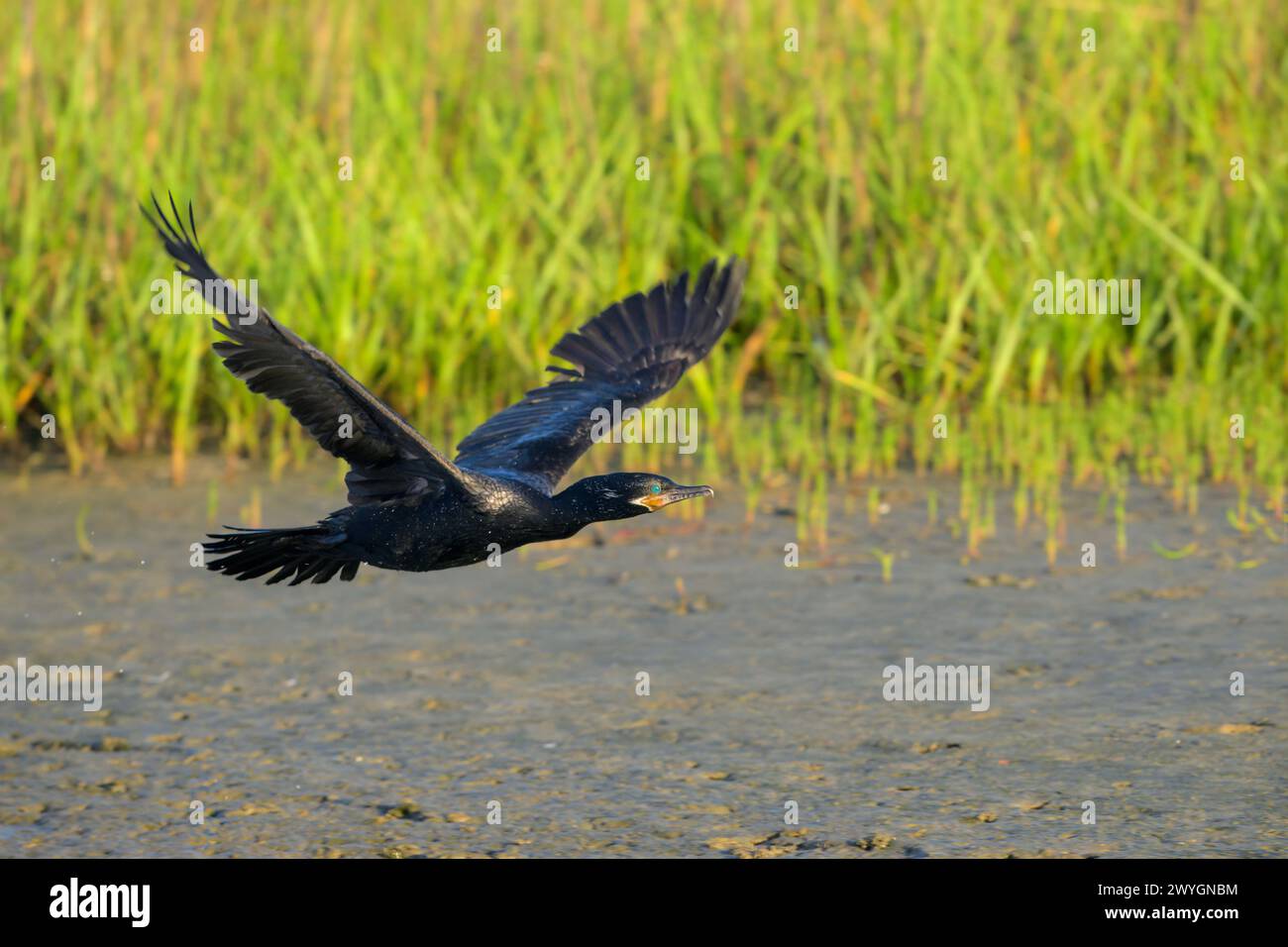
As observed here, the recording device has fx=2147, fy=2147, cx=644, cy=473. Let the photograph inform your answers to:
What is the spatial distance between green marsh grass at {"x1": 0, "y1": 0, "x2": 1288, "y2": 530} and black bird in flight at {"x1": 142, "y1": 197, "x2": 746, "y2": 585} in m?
1.76

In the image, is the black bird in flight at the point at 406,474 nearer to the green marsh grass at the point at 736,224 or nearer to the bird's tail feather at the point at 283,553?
the bird's tail feather at the point at 283,553

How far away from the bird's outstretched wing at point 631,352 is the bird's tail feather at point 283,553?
667mm

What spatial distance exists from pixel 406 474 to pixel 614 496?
0.42m

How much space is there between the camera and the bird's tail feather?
432cm

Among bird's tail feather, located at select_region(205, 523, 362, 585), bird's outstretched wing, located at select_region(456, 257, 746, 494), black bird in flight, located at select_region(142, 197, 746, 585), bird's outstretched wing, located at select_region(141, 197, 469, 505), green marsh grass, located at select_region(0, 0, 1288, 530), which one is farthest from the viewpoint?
green marsh grass, located at select_region(0, 0, 1288, 530)

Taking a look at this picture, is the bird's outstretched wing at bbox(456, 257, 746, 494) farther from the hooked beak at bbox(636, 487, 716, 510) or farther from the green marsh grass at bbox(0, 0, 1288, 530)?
the green marsh grass at bbox(0, 0, 1288, 530)

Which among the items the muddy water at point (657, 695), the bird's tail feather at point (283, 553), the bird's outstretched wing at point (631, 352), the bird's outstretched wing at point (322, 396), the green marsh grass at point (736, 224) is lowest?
the muddy water at point (657, 695)

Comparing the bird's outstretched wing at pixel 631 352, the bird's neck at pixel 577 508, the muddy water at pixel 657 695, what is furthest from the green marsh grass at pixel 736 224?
the bird's neck at pixel 577 508

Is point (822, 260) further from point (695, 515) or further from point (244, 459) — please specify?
point (244, 459)

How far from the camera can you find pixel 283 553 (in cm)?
445

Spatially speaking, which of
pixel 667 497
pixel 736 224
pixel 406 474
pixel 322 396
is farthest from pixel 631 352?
pixel 736 224

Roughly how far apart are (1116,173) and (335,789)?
472cm

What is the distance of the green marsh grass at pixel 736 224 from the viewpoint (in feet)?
23.6

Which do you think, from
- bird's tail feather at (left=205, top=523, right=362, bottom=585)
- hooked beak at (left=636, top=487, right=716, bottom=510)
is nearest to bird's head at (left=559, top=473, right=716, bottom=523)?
hooked beak at (left=636, top=487, right=716, bottom=510)
